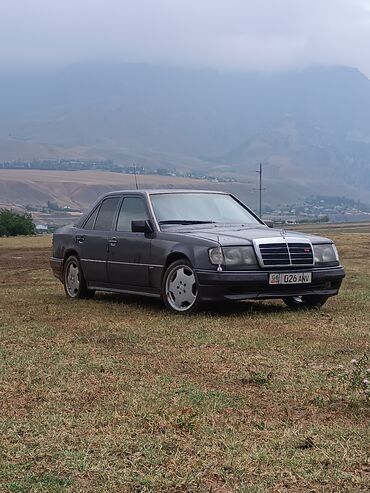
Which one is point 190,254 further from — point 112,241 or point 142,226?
point 112,241

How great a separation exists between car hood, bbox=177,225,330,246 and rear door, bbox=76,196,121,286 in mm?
1446

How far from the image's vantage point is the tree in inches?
2117

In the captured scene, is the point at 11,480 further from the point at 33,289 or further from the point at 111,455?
the point at 33,289

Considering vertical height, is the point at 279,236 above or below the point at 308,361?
above

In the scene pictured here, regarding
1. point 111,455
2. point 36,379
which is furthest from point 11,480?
point 36,379

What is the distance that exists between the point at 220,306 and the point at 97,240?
6.58 feet

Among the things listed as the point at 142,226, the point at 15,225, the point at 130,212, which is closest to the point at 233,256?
the point at 142,226

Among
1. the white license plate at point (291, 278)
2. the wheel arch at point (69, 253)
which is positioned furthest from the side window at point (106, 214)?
the white license plate at point (291, 278)

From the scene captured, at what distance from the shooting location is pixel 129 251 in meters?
10.7

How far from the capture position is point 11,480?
12.7ft

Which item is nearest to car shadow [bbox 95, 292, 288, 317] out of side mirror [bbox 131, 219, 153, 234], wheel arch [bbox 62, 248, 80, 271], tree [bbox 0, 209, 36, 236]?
wheel arch [bbox 62, 248, 80, 271]

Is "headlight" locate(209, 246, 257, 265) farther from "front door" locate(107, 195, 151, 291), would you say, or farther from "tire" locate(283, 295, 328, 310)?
"front door" locate(107, 195, 151, 291)

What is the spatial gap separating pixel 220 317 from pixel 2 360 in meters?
3.21

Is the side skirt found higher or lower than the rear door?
lower
